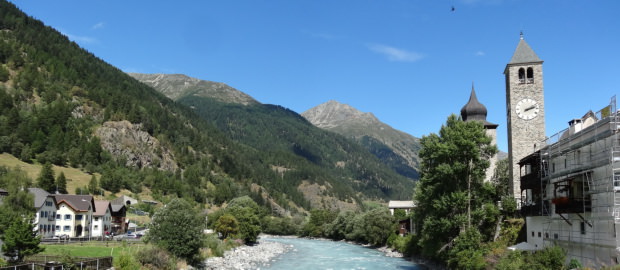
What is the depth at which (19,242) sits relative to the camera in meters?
32.7

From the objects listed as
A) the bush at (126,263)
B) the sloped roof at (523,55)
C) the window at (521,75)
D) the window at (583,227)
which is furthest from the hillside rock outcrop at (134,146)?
the window at (583,227)

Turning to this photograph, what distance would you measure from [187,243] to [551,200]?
107 feet

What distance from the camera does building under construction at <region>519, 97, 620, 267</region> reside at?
28000 millimetres

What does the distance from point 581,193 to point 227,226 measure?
2595 inches

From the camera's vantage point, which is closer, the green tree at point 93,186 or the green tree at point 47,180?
the green tree at point 47,180

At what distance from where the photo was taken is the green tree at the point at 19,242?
3253 cm

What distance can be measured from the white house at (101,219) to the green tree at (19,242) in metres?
54.7

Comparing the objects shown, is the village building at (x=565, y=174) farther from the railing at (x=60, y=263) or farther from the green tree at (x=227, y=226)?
the green tree at (x=227, y=226)

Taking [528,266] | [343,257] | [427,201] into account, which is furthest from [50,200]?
[528,266]

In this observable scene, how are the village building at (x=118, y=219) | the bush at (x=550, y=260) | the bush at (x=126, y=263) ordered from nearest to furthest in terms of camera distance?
1. the bush at (x=550, y=260)
2. the bush at (x=126, y=263)
3. the village building at (x=118, y=219)

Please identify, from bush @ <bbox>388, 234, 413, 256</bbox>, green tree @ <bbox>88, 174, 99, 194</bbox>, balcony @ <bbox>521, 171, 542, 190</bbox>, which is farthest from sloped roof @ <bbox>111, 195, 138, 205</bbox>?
balcony @ <bbox>521, 171, 542, 190</bbox>

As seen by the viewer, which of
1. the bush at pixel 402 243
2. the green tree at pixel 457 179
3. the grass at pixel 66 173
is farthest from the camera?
the grass at pixel 66 173

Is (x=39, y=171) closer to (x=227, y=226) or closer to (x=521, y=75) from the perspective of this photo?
(x=227, y=226)

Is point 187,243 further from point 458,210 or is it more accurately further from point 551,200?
point 551,200
